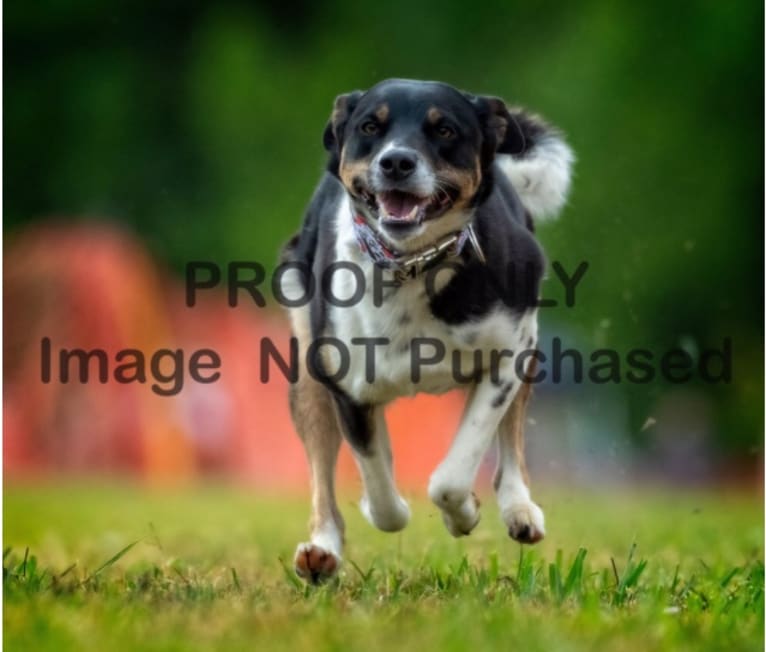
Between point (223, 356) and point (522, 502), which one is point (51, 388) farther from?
point (522, 502)

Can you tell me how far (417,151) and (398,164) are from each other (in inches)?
3.8

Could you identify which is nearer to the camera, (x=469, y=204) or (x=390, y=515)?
(x=469, y=204)

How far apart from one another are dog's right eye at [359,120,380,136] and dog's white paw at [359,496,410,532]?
1.27m

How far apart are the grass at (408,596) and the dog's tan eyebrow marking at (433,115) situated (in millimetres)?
1390

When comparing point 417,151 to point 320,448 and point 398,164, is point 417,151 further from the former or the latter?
point 320,448

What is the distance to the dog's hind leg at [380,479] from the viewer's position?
5527mm

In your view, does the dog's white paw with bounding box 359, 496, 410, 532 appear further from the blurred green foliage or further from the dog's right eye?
the blurred green foliage

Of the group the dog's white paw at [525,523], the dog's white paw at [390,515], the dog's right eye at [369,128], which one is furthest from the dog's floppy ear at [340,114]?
the dog's white paw at [525,523]

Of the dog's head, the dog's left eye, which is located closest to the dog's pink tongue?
the dog's head

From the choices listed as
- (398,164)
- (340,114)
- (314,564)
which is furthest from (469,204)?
(314,564)

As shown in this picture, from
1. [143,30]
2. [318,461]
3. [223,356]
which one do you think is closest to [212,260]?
[223,356]

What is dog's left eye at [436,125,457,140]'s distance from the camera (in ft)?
17.0

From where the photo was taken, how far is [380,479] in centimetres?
556

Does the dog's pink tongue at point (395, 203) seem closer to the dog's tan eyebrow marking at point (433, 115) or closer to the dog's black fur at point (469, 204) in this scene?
the dog's black fur at point (469, 204)
